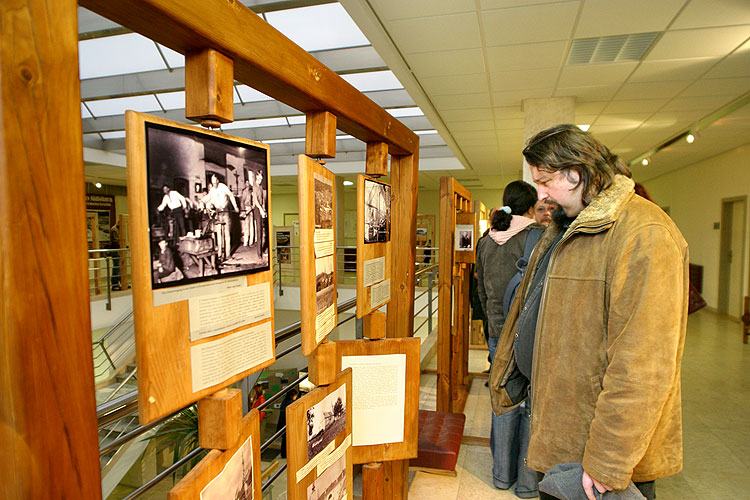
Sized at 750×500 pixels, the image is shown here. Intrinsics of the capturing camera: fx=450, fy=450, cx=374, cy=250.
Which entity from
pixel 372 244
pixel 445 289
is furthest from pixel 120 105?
pixel 372 244

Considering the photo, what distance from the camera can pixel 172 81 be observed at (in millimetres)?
6129

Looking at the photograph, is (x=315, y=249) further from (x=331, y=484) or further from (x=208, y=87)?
(x=331, y=484)

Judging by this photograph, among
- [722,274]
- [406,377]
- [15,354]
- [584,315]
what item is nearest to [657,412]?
[584,315]

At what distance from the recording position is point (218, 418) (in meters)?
0.87

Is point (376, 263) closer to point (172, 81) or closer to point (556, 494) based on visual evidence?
point (556, 494)

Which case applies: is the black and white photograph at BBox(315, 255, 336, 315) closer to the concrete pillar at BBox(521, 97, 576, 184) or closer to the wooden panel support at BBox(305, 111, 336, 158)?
the wooden panel support at BBox(305, 111, 336, 158)

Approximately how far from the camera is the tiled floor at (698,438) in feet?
8.22

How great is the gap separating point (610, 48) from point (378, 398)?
3.59 metres

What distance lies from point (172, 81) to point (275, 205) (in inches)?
459

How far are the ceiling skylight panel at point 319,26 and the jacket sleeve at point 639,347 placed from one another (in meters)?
4.11

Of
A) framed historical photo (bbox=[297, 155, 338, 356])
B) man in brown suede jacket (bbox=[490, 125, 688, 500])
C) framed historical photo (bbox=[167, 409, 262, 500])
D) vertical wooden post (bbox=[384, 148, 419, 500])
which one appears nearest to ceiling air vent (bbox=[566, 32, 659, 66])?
vertical wooden post (bbox=[384, 148, 419, 500])

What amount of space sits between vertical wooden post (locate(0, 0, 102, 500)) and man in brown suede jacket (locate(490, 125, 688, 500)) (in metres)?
1.07

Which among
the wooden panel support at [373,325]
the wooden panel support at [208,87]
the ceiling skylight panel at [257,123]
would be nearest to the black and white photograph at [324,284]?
the wooden panel support at [373,325]

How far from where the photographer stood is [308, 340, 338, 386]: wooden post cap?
1.31 m
